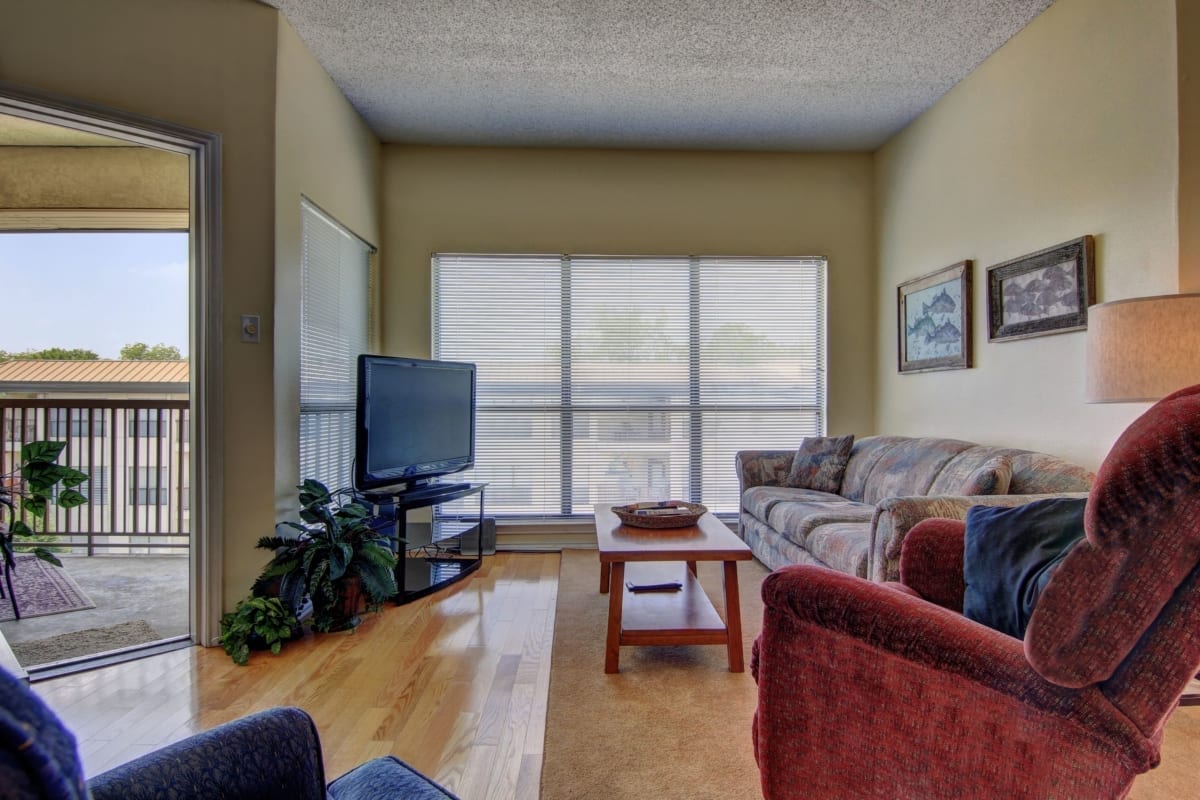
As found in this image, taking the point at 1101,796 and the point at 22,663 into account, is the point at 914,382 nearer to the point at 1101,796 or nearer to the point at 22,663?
the point at 1101,796

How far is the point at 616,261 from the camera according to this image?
449cm

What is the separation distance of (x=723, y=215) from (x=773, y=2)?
1.78 metres

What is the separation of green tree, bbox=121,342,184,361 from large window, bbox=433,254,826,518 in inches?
67.6

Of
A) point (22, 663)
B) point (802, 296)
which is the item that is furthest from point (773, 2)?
point (22, 663)

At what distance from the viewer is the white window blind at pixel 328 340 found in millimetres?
3188

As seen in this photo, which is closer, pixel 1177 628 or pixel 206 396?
pixel 1177 628

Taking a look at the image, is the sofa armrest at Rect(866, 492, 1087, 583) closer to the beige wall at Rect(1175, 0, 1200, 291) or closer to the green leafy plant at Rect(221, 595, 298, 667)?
the beige wall at Rect(1175, 0, 1200, 291)

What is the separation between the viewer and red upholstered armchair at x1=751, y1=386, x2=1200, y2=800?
90 centimetres

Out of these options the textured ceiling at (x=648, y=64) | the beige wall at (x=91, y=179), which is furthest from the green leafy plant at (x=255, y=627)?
the beige wall at (x=91, y=179)

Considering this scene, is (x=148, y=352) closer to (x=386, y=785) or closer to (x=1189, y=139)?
(x=386, y=785)

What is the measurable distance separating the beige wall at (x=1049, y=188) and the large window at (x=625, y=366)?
36.1 inches

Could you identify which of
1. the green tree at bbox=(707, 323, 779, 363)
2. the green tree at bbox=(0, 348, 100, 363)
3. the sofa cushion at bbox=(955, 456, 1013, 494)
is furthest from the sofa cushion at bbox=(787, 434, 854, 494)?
the green tree at bbox=(0, 348, 100, 363)

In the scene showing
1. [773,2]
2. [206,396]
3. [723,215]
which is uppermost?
[773,2]

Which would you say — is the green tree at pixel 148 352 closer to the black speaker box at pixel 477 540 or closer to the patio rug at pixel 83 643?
the patio rug at pixel 83 643
